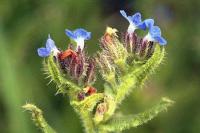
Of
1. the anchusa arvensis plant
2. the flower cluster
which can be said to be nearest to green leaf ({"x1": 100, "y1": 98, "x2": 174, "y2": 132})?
the anchusa arvensis plant

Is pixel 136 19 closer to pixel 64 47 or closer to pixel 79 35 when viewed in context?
pixel 79 35

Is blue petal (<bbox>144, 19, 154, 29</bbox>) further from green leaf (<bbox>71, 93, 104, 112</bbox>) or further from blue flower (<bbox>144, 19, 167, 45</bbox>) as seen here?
green leaf (<bbox>71, 93, 104, 112</bbox>)

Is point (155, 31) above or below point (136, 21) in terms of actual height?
below

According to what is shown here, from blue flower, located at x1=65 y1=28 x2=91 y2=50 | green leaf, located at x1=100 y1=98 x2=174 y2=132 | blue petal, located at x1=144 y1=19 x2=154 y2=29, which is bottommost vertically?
green leaf, located at x1=100 y1=98 x2=174 y2=132

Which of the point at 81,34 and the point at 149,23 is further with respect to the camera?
the point at 81,34

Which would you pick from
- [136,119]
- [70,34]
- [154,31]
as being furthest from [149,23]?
[136,119]

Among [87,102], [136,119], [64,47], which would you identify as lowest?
[136,119]
